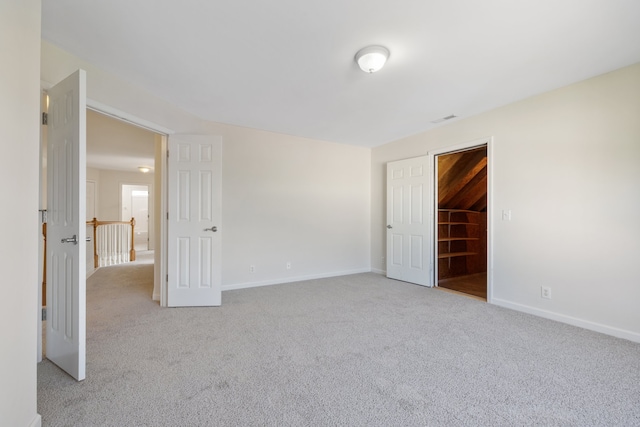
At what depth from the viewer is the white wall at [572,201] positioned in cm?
249

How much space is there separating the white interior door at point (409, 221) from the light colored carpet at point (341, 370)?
1.19m

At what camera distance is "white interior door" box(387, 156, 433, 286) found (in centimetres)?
426

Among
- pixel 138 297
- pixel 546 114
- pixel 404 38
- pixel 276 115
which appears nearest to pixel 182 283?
pixel 138 297

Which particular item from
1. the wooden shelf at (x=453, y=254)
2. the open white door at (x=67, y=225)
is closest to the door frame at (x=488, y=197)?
the wooden shelf at (x=453, y=254)

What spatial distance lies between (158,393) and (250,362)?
1.95 ft

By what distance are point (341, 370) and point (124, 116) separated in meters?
3.02

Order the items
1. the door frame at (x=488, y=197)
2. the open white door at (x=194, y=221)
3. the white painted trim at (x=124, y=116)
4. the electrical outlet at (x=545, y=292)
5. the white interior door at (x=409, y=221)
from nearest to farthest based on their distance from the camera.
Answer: the white painted trim at (x=124, y=116)
the electrical outlet at (x=545, y=292)
the open white door at (x=194, y=221)
the door frame at (x=488, y=197)
the white interior door at (x=409, y=221)

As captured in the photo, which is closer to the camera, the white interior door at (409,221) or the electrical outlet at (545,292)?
the electrical outlet at (545,292)

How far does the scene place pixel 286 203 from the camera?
452cm

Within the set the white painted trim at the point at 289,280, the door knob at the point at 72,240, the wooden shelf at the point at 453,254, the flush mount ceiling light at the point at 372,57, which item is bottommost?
the white painted trim at the point at 289,280

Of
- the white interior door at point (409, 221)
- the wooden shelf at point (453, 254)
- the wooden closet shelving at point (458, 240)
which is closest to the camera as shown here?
the white interior door at point (409, 221)

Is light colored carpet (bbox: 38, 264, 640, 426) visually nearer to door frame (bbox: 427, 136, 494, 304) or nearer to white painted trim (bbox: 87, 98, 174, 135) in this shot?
door frame (bbox: 427, 136, 494, 304)

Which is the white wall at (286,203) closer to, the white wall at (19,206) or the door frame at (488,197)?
the door frame at (488,197)

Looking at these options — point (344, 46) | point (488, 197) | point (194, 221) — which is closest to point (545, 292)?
point (488, 197)
